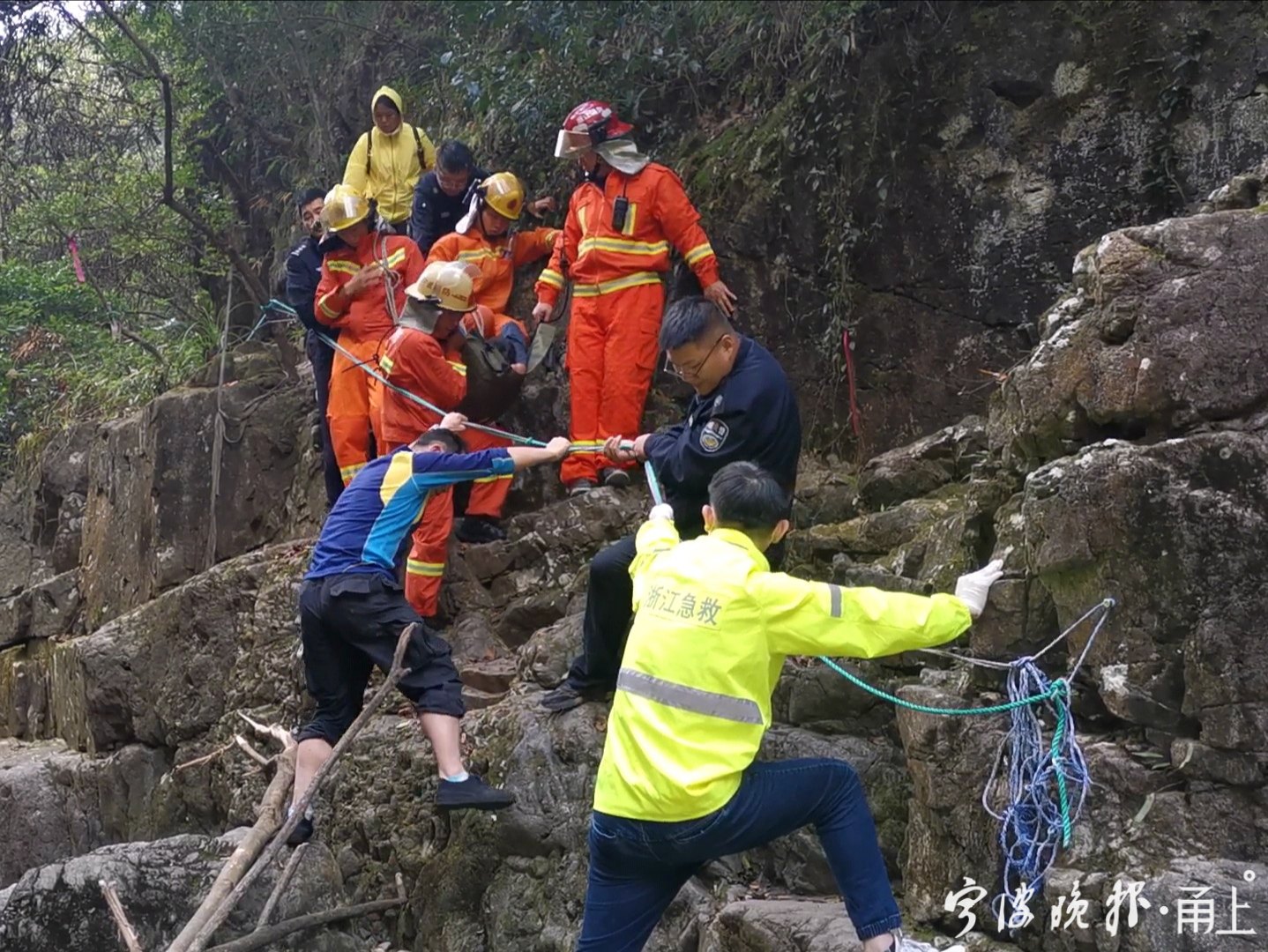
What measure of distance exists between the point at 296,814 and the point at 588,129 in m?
4.15

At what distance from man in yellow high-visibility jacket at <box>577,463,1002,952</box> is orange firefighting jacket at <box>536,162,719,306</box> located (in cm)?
382

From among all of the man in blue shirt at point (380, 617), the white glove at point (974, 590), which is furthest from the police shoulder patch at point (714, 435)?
the white glove at point (974, 590)

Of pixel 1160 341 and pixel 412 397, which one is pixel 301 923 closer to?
pixel 412 397

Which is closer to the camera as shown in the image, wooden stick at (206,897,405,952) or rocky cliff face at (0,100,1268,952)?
rocky cliff face at (0,100,1268,952)

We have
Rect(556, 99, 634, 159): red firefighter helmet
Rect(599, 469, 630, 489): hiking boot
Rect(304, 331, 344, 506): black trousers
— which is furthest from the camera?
Rect(304, 331, 344, 506): black trousers

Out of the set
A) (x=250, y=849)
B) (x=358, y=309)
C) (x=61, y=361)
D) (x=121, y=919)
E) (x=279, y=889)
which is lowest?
(x=279, y=889)

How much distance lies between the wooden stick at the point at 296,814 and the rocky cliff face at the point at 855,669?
544 millimetres

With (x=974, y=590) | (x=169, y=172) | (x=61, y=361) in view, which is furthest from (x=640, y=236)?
(x=61, y=361)

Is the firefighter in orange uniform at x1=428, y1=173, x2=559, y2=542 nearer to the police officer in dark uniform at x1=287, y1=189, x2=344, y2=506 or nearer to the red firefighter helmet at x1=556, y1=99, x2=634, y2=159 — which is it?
the red firefighter helmet at x1=556, y1=99, x2=634, y2=159

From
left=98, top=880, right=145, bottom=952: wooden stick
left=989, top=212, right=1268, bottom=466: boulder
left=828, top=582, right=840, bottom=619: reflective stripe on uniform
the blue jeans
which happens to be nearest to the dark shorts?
left=98, top=880, right=145, bottom=952: wooden stick

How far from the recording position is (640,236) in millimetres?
7586

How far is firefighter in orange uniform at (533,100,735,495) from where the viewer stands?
7.52m

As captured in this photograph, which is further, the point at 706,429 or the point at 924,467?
the point at 924,467

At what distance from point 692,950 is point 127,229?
36.7 feet
